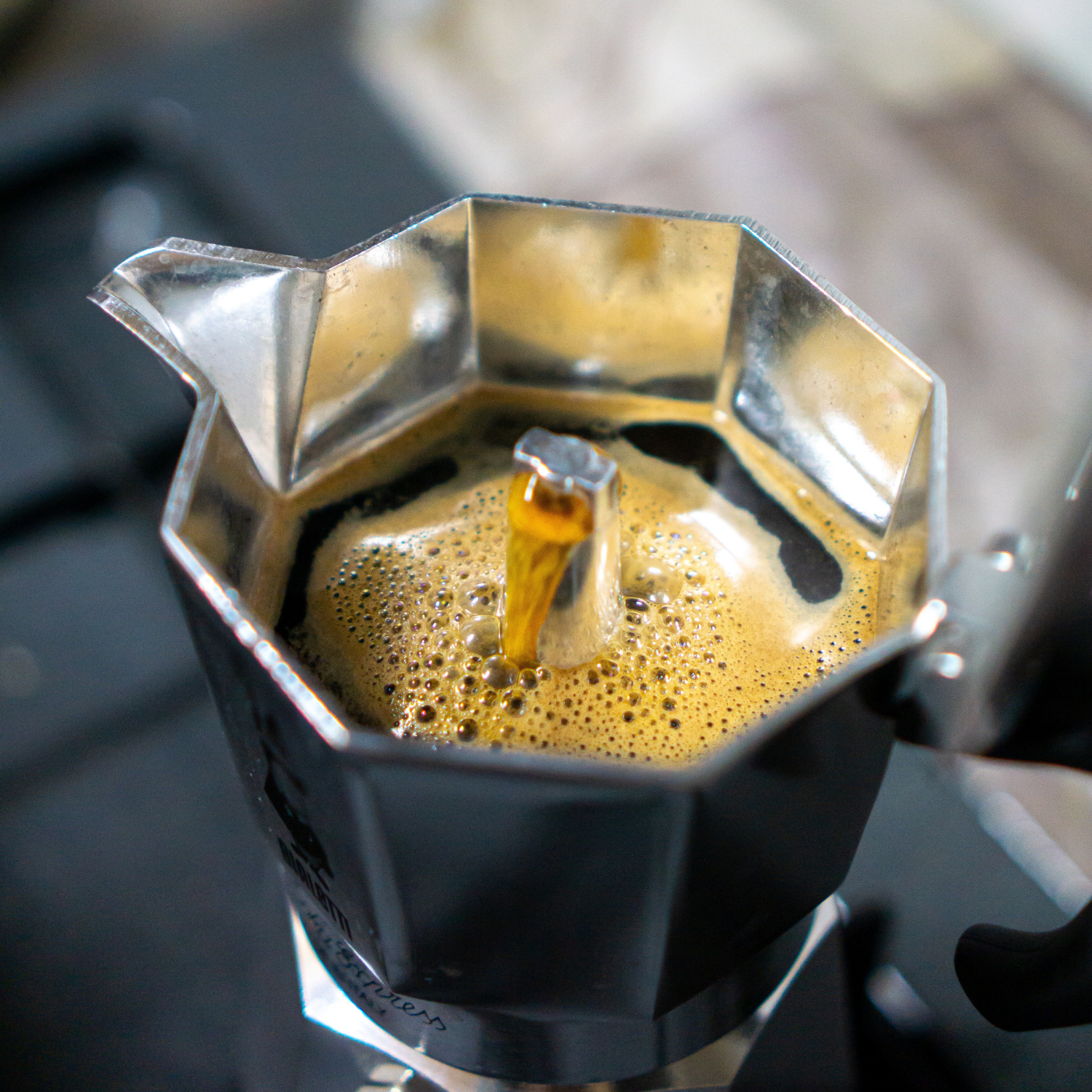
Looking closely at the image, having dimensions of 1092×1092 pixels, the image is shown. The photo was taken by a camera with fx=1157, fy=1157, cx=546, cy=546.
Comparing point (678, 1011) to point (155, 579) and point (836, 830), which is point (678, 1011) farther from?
point (155, 579)

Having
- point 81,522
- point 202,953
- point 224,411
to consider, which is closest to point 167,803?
point 202,953

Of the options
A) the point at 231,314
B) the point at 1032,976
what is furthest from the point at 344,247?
the point at 1032,976

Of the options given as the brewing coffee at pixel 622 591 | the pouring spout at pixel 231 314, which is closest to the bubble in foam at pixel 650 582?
the brewing coffee at pixel 622 591

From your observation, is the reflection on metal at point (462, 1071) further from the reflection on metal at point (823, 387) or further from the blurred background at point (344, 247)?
the reflection on metal at point (823, 387)

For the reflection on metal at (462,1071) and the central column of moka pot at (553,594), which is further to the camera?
the reflection on metal at (462,1071)

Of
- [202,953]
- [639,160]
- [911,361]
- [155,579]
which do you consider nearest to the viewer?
[911,361]

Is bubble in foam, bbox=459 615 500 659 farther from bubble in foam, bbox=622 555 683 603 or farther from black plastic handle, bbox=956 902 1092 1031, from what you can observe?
black plastic handle, bbox=956 902 1092 1031
